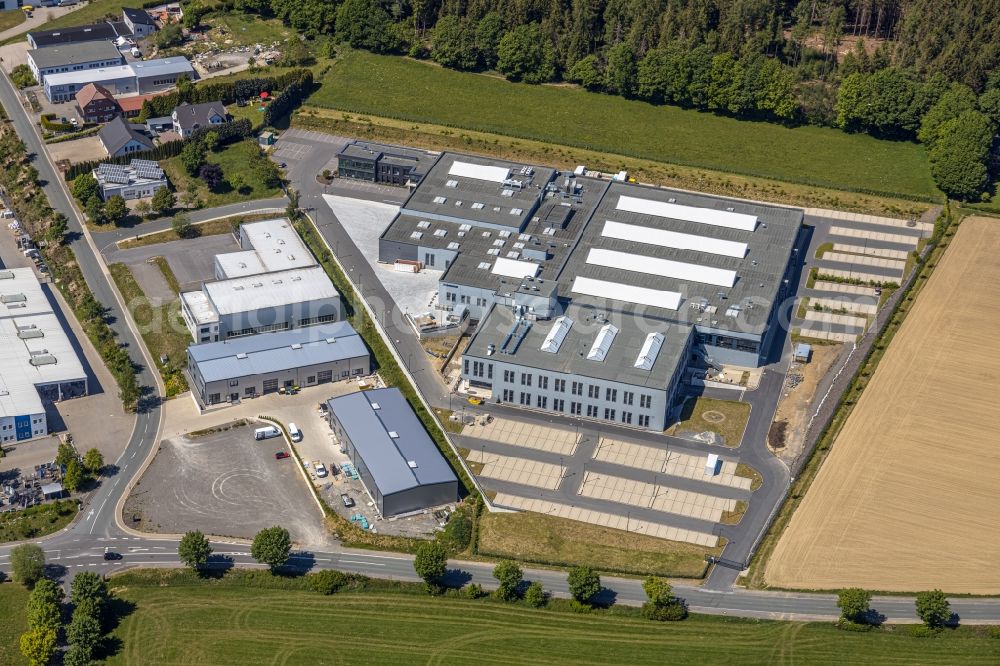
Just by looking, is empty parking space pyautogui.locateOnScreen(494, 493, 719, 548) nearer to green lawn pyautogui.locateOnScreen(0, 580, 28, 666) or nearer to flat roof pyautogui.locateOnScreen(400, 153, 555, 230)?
green lawn pyautogui.locateOnScreen(0, 580, 28, 666)

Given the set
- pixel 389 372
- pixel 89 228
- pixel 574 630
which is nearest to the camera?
pixel 574 630

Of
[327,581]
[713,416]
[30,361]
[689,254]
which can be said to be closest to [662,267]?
[689,254]

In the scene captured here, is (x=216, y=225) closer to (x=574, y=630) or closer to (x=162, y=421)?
(x=162, y=421)

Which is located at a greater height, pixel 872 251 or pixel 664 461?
pixel 664 461

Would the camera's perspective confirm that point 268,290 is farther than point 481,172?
No

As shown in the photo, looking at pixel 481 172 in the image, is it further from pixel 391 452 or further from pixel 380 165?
pixel 391 452

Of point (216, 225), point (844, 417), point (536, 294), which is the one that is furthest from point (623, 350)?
point (216, 225)

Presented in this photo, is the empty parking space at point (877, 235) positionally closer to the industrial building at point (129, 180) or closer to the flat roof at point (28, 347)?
the industrial building at point (129, 180)

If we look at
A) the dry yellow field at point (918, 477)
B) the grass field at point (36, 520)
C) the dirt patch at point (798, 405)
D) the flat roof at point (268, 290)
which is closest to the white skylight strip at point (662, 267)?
the dirt patch at point (798, 405)
